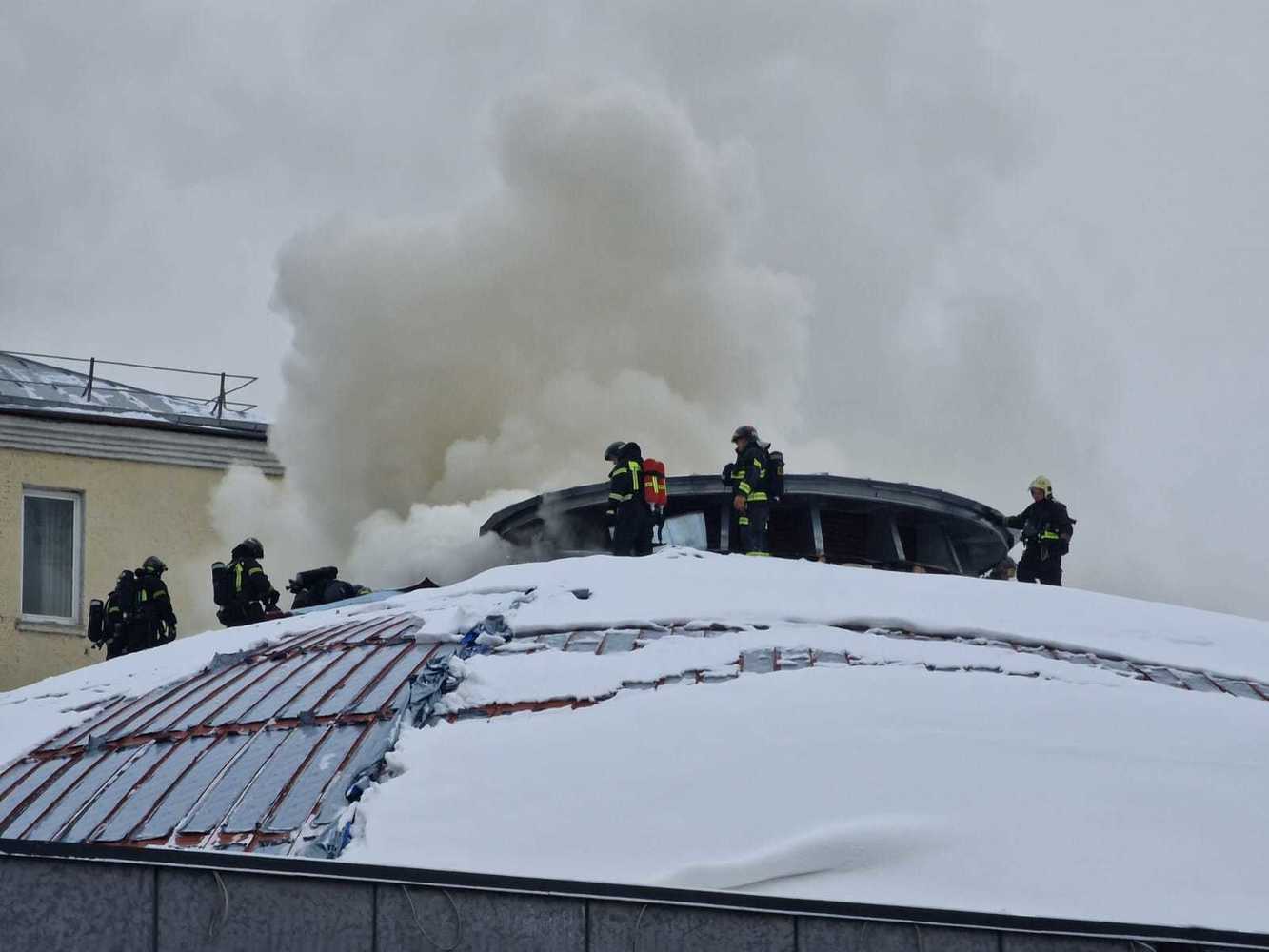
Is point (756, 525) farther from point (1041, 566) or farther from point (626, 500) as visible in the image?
point (1041, 566)

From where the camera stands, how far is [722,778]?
13.9 m

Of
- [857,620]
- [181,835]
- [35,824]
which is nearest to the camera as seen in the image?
[181,835]

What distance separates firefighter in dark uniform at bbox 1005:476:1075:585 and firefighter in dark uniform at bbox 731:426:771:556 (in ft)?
9.91

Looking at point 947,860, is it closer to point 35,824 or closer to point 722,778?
point 722,778

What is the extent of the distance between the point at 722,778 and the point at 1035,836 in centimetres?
201

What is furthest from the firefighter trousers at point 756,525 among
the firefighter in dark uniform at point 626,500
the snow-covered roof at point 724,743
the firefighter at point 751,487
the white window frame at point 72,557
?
the white window frame at point 72,557

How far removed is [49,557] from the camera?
3247 cm

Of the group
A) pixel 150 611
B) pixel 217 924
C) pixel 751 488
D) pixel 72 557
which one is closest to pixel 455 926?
pixel 217 924

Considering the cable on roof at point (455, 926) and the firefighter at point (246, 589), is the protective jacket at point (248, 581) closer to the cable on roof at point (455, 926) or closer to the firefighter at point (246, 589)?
the firefighter at point (246, 589)

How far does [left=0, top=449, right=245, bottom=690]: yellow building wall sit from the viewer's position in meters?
31.7

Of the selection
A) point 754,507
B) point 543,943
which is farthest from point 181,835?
point 754,507

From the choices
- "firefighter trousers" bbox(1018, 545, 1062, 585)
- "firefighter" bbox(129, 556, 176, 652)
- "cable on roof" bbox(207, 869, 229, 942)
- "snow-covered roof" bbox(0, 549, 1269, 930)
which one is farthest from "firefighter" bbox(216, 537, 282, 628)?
"cable on roof" bbox(207, 869, 229, 942)

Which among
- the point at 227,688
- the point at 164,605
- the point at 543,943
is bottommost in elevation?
the point at 543,943

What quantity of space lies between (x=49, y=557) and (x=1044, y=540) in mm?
15756
